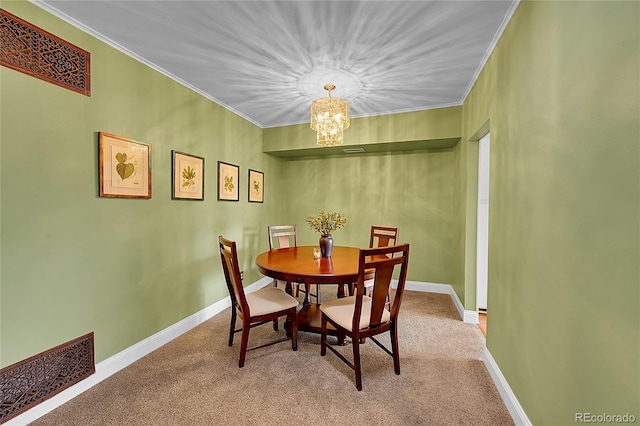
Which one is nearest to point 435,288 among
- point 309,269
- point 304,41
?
point 309,269

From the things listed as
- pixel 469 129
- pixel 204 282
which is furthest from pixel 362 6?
pixel 204 282

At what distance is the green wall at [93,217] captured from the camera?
1.57m

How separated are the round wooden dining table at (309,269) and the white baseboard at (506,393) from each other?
3.96 feet

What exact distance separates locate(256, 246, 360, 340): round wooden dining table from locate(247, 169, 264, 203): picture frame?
130cm

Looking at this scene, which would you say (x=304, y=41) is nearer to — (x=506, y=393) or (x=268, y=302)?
(x=268, y=302)

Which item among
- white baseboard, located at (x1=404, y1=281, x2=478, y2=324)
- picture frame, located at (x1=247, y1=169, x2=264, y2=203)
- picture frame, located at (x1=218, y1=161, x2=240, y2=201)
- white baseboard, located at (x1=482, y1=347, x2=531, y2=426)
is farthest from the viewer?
picture frame, located at (x1=247, y1=169, x2=264, y2=203)

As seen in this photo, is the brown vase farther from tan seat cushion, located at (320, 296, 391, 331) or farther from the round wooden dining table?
tan seat cushion, located at (320, 296, 391, 331)

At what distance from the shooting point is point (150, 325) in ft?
7.91

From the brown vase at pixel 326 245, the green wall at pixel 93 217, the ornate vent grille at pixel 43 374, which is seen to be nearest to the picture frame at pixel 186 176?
the green wall at pixel 93 217

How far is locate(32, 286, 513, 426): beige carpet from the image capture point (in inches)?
65.1

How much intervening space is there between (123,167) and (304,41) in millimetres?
1790

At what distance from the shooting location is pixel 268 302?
2348 mm

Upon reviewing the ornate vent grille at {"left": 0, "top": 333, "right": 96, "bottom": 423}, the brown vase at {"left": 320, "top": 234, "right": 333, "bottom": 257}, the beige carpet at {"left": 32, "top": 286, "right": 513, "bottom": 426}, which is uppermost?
the brown vase at {"left": 320, "top": 234, "right": 333, "bottom": 257}

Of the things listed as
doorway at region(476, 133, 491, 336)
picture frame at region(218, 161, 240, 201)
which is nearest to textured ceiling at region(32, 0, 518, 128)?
doorway at region(476, 133, 491, 336)
